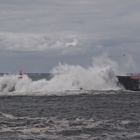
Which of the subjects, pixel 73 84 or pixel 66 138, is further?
pixel 73 84

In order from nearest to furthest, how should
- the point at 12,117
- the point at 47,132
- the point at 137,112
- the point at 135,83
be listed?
the point at 47,132 < the point at 12,117 < the point at 137,112 < the point at 135,83

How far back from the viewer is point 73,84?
11019 centimetres

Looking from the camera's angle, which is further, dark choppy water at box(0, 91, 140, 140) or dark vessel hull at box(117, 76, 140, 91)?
dark vessel hull at box(117, 76, 140, 91)

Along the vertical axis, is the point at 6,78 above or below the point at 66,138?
above

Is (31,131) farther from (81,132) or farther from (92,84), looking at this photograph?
(92,84)

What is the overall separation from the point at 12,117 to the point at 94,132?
43.7 ft

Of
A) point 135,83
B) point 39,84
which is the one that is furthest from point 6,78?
point 135,83

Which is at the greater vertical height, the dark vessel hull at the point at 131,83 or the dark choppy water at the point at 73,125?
the dark vessel hull at the point at 131,83

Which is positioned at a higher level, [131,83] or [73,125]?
[131,83]

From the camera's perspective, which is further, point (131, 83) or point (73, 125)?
point (131, 83)

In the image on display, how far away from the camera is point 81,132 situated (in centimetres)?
3931

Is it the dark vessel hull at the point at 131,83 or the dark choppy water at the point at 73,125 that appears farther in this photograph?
the dark vessel hull at the point at 131,83

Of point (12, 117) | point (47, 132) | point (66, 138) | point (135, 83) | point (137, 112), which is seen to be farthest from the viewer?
point (135, 83)

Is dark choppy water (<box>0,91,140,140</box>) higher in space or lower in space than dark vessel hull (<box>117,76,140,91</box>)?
lower
